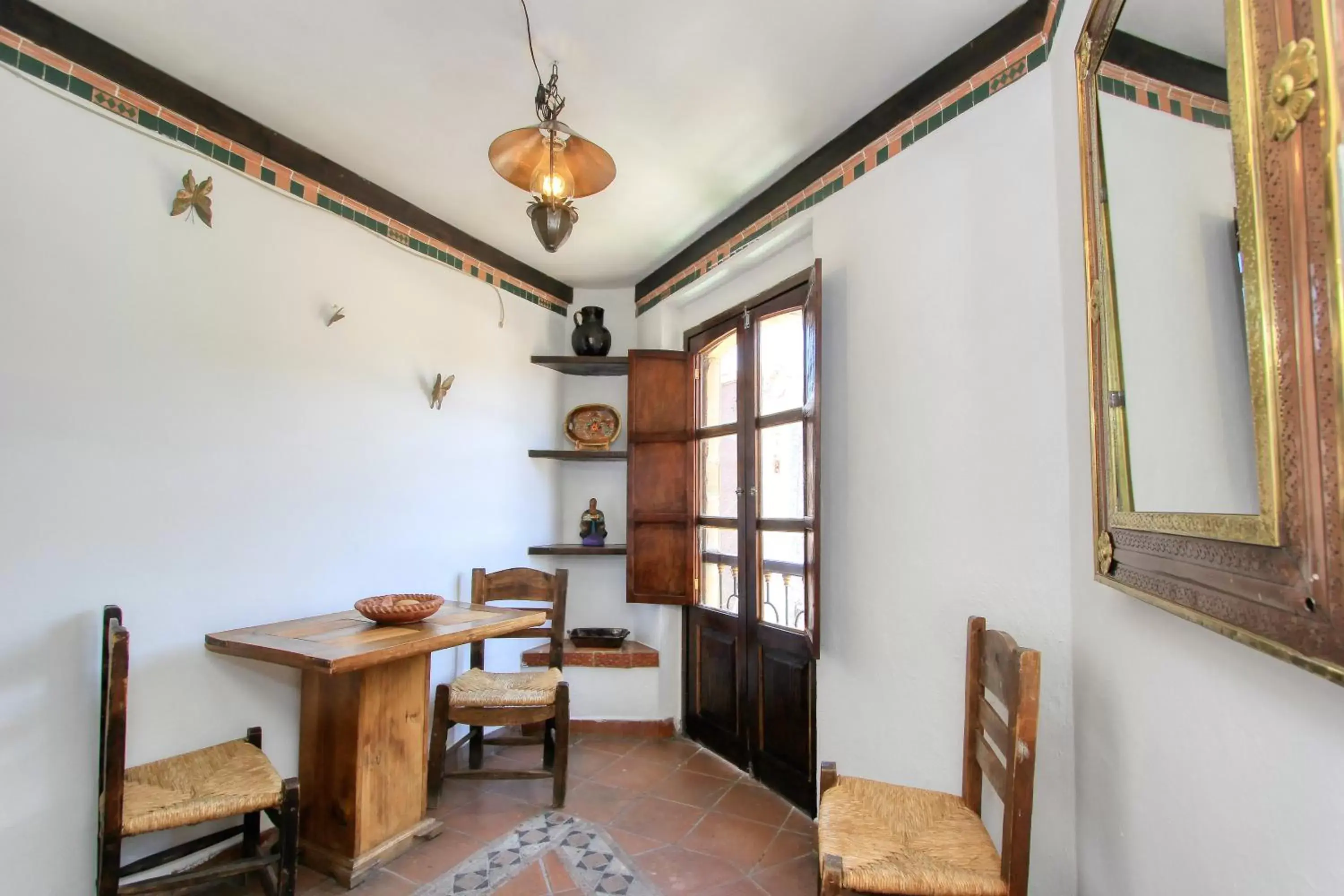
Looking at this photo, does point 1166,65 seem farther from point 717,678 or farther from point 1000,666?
point 717,678

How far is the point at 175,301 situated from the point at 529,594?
200cm

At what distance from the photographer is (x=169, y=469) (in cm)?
206

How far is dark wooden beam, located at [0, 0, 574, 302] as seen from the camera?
181 cm

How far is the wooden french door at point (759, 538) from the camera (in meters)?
2.51

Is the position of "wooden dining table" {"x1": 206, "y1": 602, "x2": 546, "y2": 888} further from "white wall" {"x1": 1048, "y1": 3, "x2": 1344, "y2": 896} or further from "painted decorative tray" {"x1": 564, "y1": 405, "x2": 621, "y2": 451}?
"white wall" {"x1": 1048, "y1": 3, "x2": 1344, "y2": 896}

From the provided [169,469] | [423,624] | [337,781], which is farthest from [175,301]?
[337,781]

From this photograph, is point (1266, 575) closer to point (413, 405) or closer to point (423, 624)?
point (423, 624)

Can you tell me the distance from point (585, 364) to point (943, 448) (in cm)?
238

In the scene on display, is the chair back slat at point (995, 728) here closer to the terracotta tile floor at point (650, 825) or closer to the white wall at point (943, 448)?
the white wall at point (943, 448)

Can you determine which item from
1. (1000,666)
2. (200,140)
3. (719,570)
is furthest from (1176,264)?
(200,140)

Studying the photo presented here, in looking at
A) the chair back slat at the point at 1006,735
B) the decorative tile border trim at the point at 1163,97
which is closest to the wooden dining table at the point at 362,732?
the chair back slat at the point at 1006,735

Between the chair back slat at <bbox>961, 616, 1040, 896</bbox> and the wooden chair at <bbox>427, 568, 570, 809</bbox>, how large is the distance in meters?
→ 1.65

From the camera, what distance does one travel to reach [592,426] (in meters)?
4.03

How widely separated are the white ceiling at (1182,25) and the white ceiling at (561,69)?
0.94 metres
